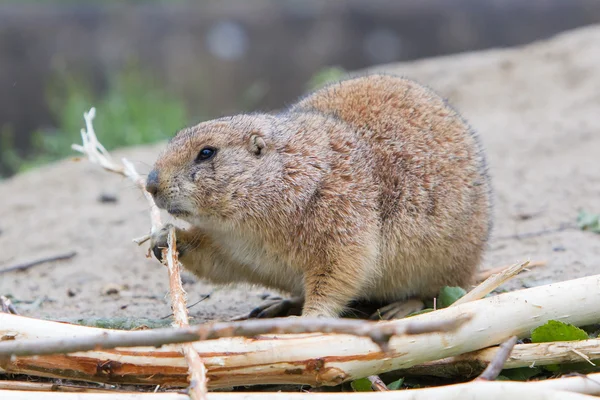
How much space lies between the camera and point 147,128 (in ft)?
30.2

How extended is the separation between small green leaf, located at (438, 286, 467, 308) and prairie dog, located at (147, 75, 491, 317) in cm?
15

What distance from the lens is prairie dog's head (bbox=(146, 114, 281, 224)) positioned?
3.77 m

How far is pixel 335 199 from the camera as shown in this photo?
3.94 meters

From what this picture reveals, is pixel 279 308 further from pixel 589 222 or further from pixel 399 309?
pixel 589 222

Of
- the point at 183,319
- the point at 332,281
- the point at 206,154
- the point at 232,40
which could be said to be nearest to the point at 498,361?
the point at 332,281

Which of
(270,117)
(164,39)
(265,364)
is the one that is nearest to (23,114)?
(164,39)

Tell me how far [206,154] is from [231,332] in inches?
64.0

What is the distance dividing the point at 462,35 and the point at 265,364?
1140cm

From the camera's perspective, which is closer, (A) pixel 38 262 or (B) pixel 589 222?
(B) pixel 589 222

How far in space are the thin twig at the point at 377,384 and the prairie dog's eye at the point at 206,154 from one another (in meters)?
1.43

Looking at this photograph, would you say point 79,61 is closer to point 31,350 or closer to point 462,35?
point 462,35

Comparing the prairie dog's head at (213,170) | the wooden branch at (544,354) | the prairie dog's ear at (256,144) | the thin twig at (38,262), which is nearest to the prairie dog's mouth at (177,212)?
the prairie dog's head at (213,170)

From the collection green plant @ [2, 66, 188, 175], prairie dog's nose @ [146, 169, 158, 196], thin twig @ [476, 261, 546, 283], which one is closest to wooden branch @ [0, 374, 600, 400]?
prairie dog's nose @ [146, 169, 158, 196]

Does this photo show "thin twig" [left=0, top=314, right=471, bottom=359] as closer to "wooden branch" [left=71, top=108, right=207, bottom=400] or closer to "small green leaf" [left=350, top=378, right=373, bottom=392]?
"wooden branch" [left=71, top=108, right=207, bottom=400]
